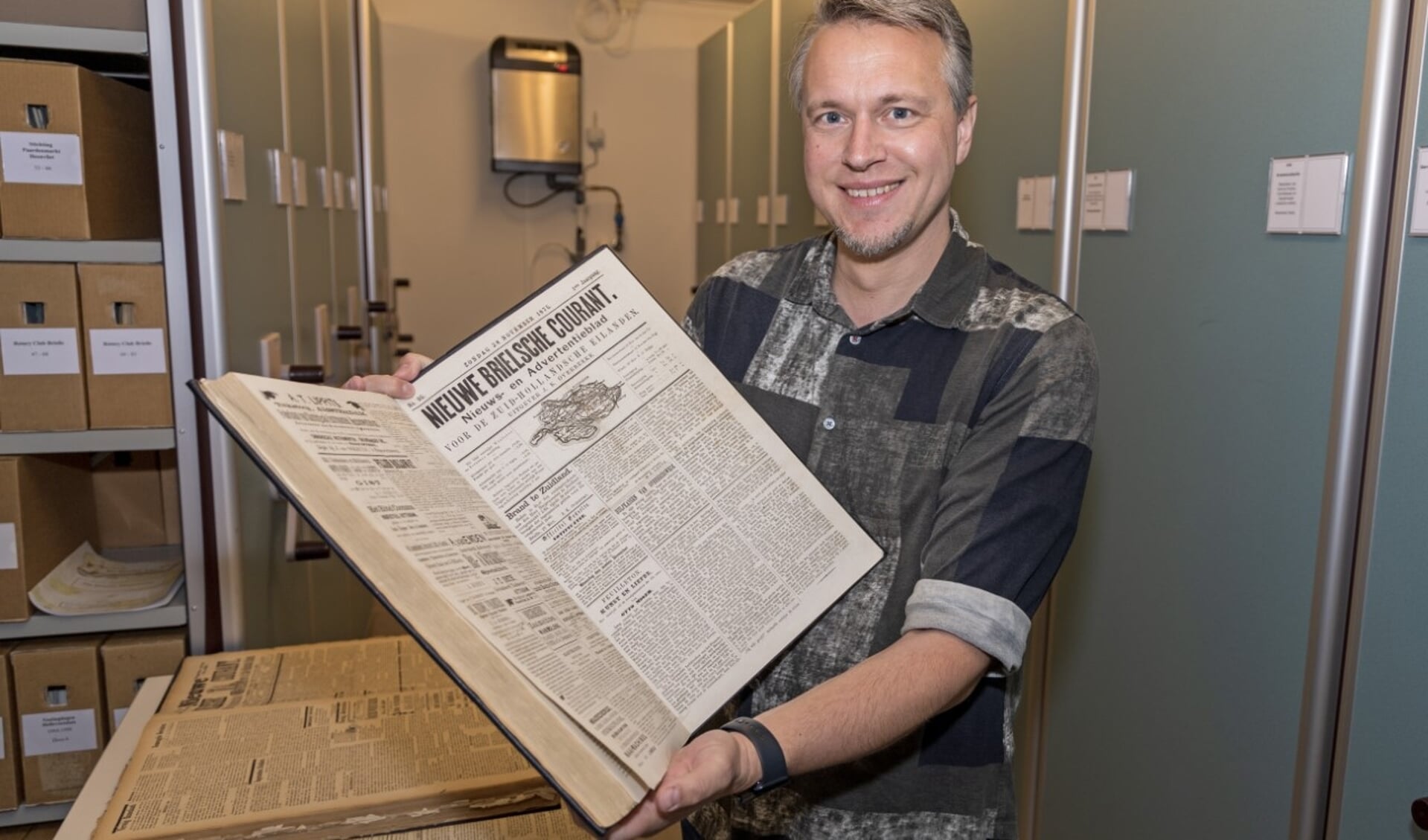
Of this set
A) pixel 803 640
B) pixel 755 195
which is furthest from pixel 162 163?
pixel 755 195

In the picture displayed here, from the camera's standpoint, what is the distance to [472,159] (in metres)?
4.93

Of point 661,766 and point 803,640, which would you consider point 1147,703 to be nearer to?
point 803,640

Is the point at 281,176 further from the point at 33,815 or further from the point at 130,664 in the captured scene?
the point at 33,815

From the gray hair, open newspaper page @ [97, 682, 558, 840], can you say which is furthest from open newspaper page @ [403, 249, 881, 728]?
open newspaper page @ [97, 682, 558, 840]

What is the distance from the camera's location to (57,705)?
62.4 inches

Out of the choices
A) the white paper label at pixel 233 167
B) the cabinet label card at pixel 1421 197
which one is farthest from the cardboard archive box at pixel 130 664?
the cabinet label card at pixel 1421 197

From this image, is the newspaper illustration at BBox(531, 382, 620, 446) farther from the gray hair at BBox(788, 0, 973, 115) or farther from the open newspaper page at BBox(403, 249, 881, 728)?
the gray hair at BBox(788, 0, 973, 115)

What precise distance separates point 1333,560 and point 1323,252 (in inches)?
17.2

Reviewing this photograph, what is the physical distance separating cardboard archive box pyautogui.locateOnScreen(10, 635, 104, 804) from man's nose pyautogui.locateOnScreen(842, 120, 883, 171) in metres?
1.38

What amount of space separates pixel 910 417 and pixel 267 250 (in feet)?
4.22

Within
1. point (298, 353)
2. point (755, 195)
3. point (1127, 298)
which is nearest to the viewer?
point (1127, 298)

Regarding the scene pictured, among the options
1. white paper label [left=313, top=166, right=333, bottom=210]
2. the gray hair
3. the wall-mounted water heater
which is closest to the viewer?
the gray hair

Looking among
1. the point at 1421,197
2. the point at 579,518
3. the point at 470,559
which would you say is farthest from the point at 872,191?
the point at 1421,197

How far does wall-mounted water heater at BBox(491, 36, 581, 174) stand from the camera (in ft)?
15.5
